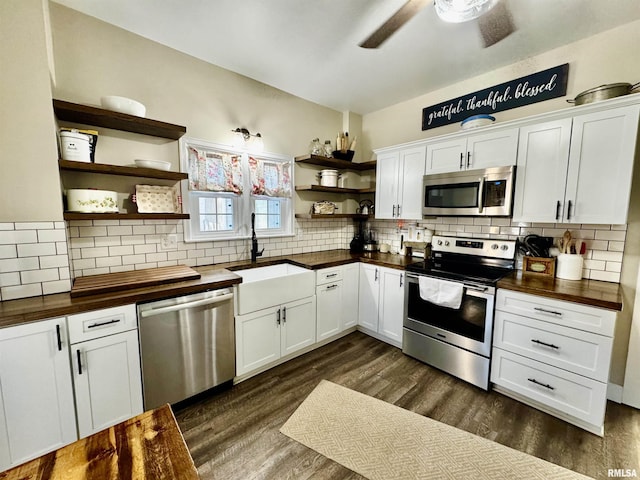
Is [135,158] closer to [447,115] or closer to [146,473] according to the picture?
[146,473]

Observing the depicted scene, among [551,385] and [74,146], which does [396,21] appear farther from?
[551,385]

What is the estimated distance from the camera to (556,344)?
1.87 metres

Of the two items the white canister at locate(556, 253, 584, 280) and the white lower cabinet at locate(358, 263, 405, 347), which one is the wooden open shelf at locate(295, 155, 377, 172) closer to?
the white lower cabinet at locate(358, 263, 405, 347)

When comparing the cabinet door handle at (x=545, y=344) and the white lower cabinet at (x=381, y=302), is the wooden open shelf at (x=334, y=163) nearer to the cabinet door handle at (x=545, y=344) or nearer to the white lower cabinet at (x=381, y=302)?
the white lower cabinet at (x=381, y=302)

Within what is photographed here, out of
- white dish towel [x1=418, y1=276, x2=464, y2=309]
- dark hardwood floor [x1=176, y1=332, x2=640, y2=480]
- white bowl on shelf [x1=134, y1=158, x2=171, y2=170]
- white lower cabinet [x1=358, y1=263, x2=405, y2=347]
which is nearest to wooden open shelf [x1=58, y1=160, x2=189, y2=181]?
white bowl on shelf [x1=134, y1=158, x2=171, y2=170]

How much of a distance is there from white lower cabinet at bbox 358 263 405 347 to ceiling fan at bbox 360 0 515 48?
76.1 inches

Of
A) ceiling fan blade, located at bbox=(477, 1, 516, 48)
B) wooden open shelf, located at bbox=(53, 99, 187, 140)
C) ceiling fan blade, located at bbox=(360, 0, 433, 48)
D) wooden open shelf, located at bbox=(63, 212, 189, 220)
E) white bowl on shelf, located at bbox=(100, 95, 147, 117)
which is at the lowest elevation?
wooden open shelf, located at bbox=(63, 212, 189, 220)

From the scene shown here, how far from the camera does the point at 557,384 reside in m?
1.89

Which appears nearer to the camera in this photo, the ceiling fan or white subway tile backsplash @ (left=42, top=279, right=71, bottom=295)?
the ceiling fan

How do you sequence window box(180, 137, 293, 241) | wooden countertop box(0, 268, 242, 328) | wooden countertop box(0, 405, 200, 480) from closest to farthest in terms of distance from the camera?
wooden countertop box(0, 405, 200, 480) → wooden countertop box(0, 268, 242, 328) → window box(180, 137, 293, 241)

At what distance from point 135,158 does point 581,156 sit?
336 cm

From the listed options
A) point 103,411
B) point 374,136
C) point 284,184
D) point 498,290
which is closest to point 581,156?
point 498,290

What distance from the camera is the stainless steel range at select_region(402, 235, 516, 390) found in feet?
7.19

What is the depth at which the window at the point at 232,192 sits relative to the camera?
248cm
